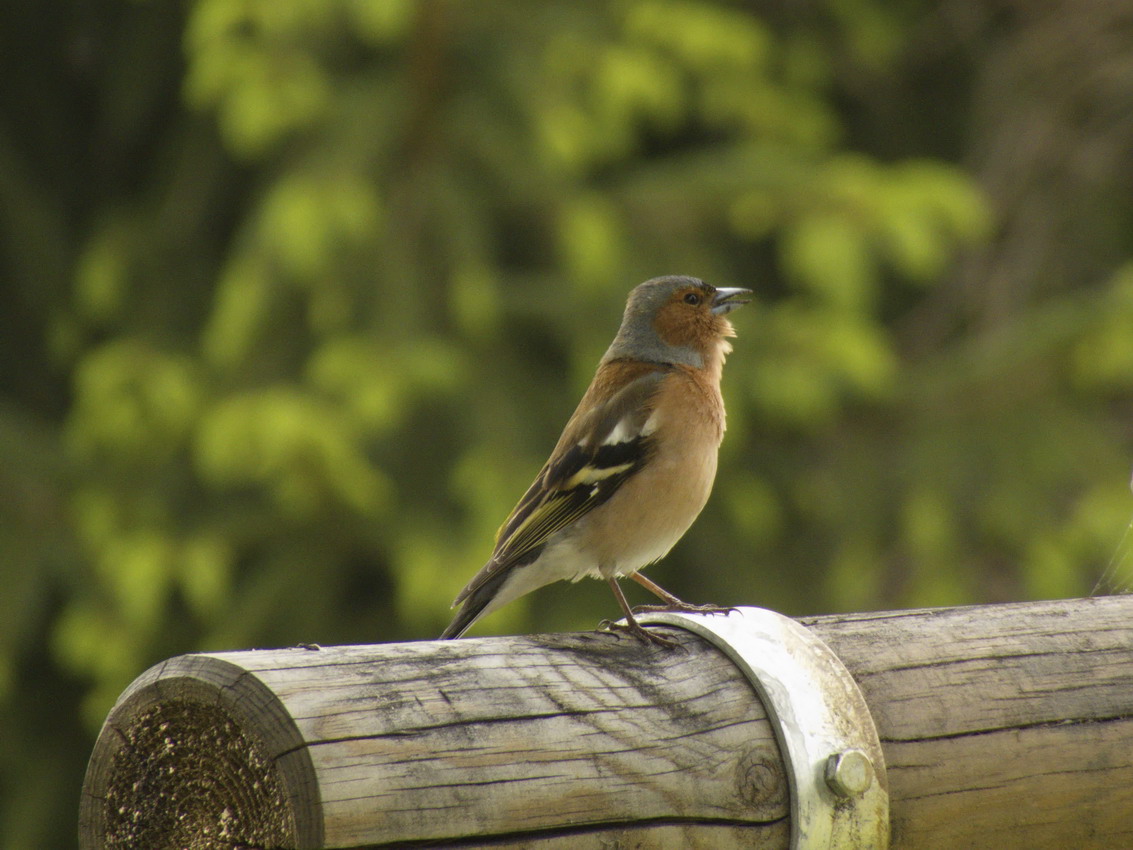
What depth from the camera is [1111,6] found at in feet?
25.9

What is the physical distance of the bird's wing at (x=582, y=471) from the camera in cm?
370

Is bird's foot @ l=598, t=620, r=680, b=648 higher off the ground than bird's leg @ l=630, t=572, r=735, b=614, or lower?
higher

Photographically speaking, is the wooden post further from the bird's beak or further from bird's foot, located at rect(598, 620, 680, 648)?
the bird's beak

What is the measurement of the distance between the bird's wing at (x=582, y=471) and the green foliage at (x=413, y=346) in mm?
1618

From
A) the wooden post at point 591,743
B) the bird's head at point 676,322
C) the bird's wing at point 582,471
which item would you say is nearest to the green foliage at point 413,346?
the bird's head at point 676,322

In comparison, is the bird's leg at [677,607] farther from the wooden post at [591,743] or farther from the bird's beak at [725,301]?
the bird's beak at [725,301]

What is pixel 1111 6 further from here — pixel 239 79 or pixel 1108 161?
pixel 239 79

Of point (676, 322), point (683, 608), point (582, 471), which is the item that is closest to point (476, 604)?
point (582, 471)

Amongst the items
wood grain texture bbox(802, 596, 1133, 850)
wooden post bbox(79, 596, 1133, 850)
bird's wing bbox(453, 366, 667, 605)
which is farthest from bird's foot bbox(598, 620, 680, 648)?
bird's wing bbox(453, 366, 667, 605)

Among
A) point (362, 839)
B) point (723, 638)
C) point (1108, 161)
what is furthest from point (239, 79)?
point (1108, 161)

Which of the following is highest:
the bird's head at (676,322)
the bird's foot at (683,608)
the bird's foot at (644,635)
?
the bird's head at (676,322)

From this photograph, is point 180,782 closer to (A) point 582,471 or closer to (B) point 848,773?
(B) point 848,773

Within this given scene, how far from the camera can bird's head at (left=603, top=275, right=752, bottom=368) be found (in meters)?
4.37

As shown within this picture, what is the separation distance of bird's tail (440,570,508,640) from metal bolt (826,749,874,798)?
1509mm
